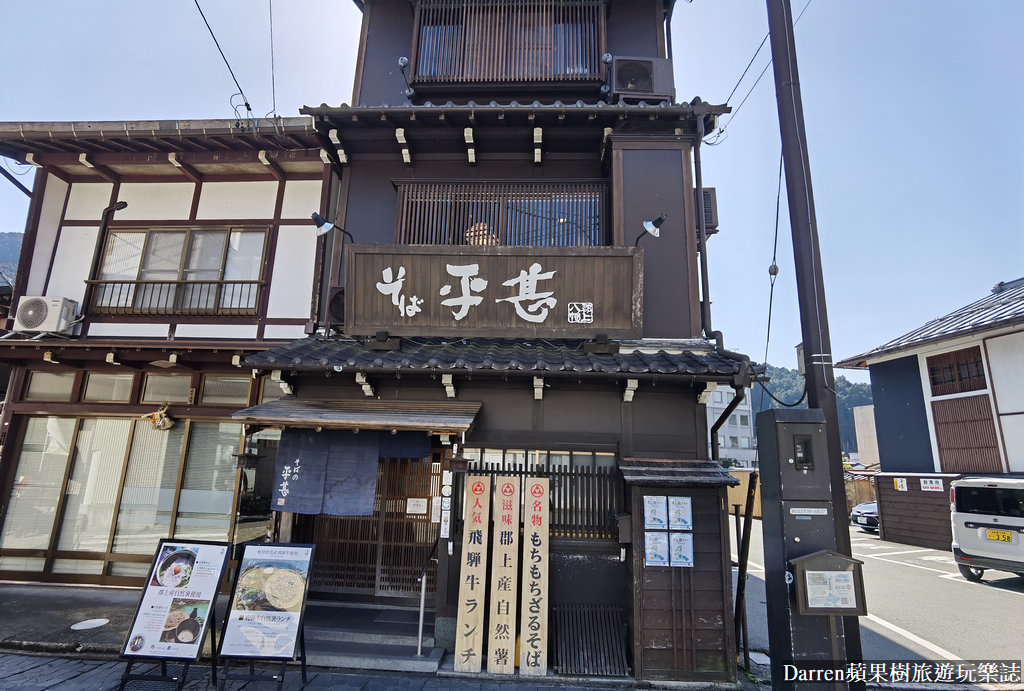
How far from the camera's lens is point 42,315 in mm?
9430

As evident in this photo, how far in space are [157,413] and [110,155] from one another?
5671 millimetres

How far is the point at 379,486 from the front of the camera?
8.85 meters

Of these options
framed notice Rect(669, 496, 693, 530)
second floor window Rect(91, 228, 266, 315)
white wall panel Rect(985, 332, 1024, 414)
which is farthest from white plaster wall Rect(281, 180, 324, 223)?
white wall panel Rect(985, 332, 1024, 414)

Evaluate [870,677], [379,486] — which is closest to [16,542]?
[379,486]

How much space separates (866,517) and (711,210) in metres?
20.2

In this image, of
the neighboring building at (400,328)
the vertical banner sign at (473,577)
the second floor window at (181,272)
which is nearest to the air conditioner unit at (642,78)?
the neighboring building at (400,328)

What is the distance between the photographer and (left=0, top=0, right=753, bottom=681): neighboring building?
722cm

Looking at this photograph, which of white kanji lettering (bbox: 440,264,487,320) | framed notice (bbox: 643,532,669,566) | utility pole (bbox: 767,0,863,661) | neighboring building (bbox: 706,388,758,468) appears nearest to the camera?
utility pole (bbox: 767,0,863,661)

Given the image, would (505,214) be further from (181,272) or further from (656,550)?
(181,272)

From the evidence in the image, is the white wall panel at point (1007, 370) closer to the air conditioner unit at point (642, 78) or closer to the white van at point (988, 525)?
the white van at point (988, 525)

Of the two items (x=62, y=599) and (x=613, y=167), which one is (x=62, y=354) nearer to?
(x=62, y=599)

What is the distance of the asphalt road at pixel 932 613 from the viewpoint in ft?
25.2

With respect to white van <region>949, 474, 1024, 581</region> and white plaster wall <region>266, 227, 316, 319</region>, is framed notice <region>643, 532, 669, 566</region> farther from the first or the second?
white van <region>949, 474, 1024, 581</region>

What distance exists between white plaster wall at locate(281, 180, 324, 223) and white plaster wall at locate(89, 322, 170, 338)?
3.47m
